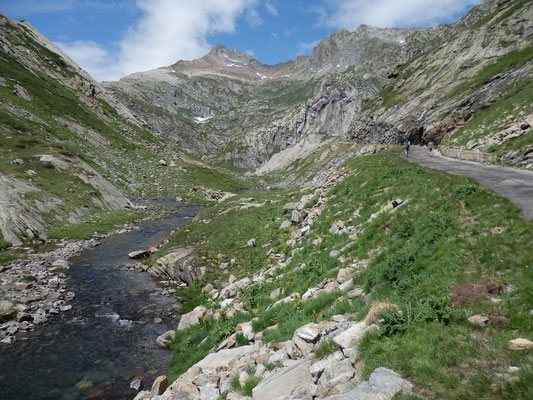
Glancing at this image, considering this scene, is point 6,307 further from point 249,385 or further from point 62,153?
point 62,153

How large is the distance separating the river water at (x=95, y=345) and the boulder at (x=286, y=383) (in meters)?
9.52

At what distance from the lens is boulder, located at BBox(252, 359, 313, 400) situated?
7785 mm

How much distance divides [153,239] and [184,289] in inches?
767

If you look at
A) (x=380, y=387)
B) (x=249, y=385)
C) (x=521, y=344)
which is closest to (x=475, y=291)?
(x=521, y=344)

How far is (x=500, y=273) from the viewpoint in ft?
30.5

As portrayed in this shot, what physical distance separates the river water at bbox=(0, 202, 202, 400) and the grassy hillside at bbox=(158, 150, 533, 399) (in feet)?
7.32

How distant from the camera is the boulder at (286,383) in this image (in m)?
7.79

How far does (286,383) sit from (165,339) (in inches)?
525

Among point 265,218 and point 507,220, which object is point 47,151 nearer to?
point 265,218

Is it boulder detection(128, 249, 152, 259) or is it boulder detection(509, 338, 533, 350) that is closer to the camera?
boulder detection(509, 338, 533, 350)

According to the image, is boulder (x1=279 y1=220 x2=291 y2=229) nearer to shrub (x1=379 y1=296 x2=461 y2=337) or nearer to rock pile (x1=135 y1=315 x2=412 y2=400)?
rock pile (x1=135 y1=315 x2=412 y2=400)

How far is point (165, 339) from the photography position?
1906cm

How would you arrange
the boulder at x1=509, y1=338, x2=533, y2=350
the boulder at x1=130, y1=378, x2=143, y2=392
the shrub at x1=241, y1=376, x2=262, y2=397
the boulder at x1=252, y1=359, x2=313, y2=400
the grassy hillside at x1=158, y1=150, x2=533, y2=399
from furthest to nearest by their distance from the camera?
the boulder at x1=130, y1=378, x2=143, y2=392, the shrub at x1=241, y1=376, x2=262, y2=397, the boulder at x1=252, y1=359, x2=313, y2=400, the grassy hillside at x1=158, y1=150, x2=533, y2=399, the boulder at x1=509, y1=338, x2=533, y2=350

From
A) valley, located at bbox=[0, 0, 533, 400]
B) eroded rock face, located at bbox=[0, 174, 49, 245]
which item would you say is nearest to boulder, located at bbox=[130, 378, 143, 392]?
valley, located at bbox=[0, 0, 533, 400]
